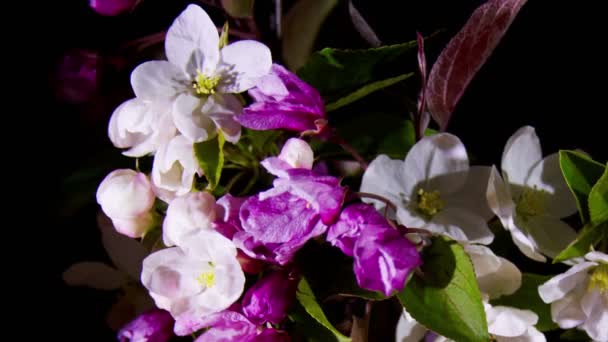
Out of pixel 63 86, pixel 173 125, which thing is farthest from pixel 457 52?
pixel 63 86

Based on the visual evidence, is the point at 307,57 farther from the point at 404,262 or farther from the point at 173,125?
the point at 404,262

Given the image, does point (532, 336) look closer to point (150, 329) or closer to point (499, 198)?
point (499, 198)

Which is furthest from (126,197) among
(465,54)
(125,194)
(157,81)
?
(465,54)

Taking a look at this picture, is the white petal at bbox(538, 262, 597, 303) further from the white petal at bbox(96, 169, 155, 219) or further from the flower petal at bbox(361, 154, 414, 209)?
the white petal at bbox(96, 169, 155, 219)

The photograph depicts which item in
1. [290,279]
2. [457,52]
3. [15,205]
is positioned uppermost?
[457,52]

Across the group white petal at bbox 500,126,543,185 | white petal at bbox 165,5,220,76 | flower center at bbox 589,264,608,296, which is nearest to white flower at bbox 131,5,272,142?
white petal at bbox 165,5,220,76

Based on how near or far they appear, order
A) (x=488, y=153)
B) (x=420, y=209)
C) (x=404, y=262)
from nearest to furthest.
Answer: (x=404, y=262), (x=420, y=209), (x=488, y=153)

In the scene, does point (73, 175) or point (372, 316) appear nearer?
point (372, 316)

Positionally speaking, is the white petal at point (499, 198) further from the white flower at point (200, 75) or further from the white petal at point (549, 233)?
the white flower at point (200, 75)
